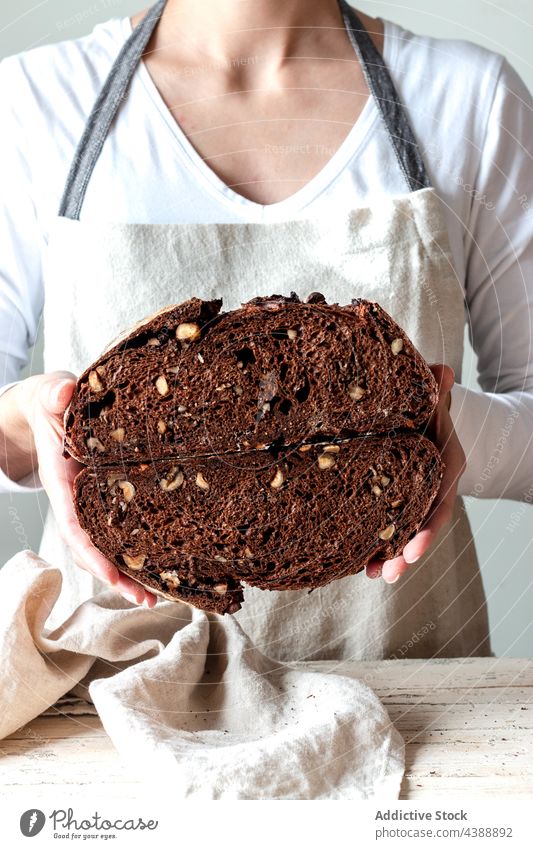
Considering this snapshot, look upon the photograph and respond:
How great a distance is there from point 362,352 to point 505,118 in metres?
0.41

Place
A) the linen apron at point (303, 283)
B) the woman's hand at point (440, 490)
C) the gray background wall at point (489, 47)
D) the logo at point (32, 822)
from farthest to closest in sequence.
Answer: the gray background wall at point (489, 47) < the linen apron at point (303, 283) < the woman's hand at point (440, 490) < the logo at point (32, 822)

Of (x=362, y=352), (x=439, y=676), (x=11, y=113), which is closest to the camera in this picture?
(x=362, y=352)

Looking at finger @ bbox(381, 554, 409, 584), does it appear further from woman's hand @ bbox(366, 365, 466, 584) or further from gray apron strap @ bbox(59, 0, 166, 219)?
gray apron strap @ bbox(59, 0, 166, 219)

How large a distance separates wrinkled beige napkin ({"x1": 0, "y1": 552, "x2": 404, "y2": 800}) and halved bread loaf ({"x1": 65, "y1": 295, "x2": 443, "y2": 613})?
0.08 m

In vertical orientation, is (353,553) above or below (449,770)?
above

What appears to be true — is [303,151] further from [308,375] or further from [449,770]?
[449,770]

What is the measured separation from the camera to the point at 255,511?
1.98ft

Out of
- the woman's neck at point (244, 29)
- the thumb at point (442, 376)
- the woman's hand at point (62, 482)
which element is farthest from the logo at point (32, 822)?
the woman's neck at point (244, 29)

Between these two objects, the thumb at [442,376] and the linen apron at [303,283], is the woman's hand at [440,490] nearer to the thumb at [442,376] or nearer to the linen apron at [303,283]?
the thumb at [442,376]

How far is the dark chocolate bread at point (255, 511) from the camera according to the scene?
598 millimetres

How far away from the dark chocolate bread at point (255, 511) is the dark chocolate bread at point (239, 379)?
17mm

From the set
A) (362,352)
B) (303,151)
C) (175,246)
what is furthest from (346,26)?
(362,352)

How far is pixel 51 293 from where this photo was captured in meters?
0.83

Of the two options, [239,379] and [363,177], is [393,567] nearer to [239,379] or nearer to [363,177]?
[239,379]
